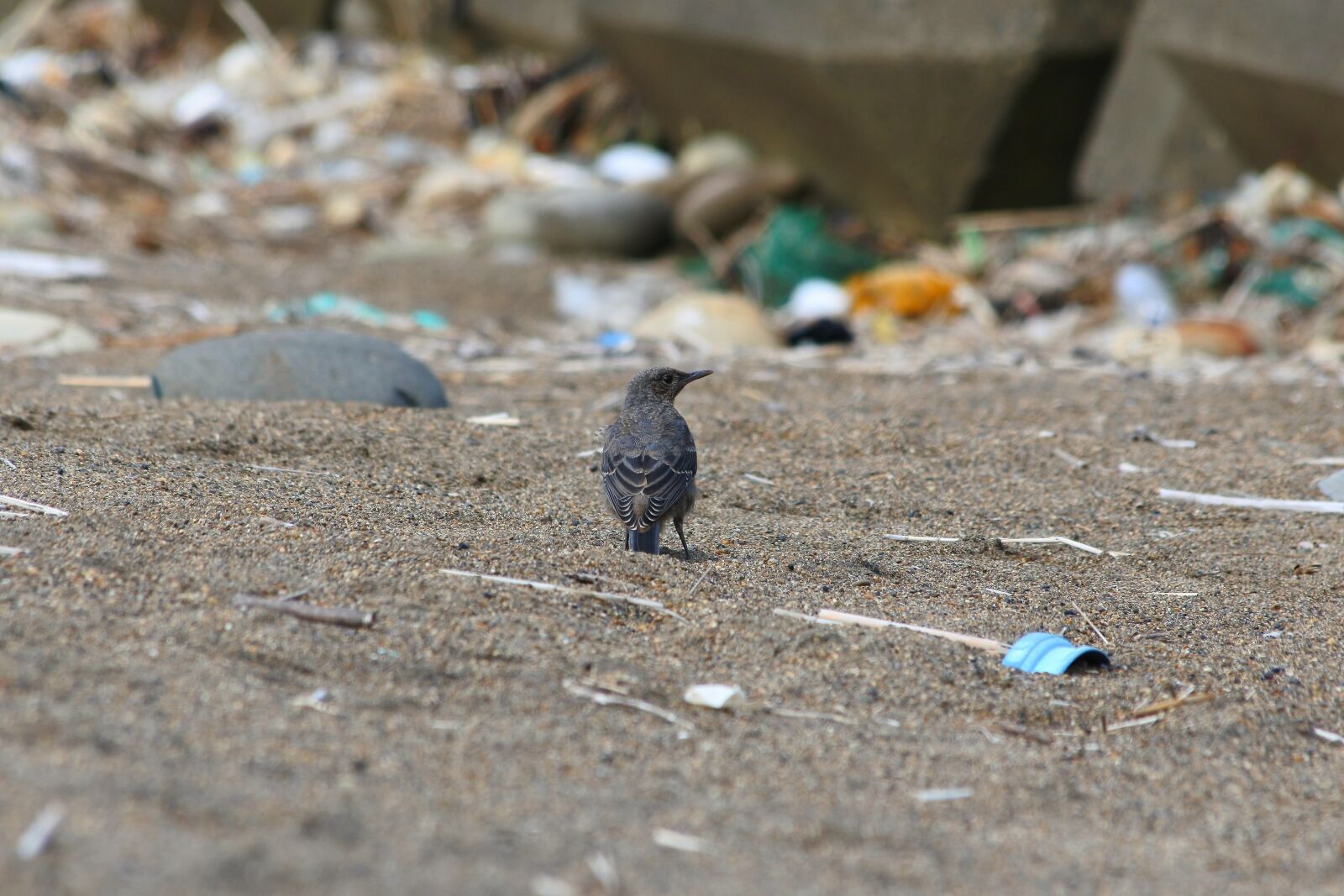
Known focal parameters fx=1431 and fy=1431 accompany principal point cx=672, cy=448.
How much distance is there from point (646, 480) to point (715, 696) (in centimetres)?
118

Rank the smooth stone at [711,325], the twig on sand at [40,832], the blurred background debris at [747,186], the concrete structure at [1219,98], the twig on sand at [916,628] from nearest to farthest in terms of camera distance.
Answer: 1. the twig on sand at [40,832]
2. the twig on sand at [916,628]
3. the smooth stone at [711,325]
4. the concrete structure at [1219,98]
5. the blurred background debris at [747,186]

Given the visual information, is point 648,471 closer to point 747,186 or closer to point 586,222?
point 586,222

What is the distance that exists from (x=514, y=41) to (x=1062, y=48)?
25.6 feet

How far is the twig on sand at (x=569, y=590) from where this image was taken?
12.6 ft

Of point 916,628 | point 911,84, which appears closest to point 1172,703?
point 916,628

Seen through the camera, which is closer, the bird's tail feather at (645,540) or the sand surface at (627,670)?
the sand surface at (627,670)

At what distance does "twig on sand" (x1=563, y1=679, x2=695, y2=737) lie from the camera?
→ 3199 mm

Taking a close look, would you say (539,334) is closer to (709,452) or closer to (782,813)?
(709,452)

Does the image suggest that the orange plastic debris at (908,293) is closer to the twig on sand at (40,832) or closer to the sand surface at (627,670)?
the sand surface at (627,670)

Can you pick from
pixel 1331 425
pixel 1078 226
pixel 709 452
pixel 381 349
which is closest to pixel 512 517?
pixel 709 452

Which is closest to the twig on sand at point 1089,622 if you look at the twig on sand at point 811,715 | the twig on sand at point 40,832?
the twig on sand at point 811,715

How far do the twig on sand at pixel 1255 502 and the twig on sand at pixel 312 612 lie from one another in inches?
131

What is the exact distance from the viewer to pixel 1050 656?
375cm

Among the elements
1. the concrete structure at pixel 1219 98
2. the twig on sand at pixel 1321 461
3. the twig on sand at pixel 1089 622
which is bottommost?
the twig on sand at pixel 1089 622
